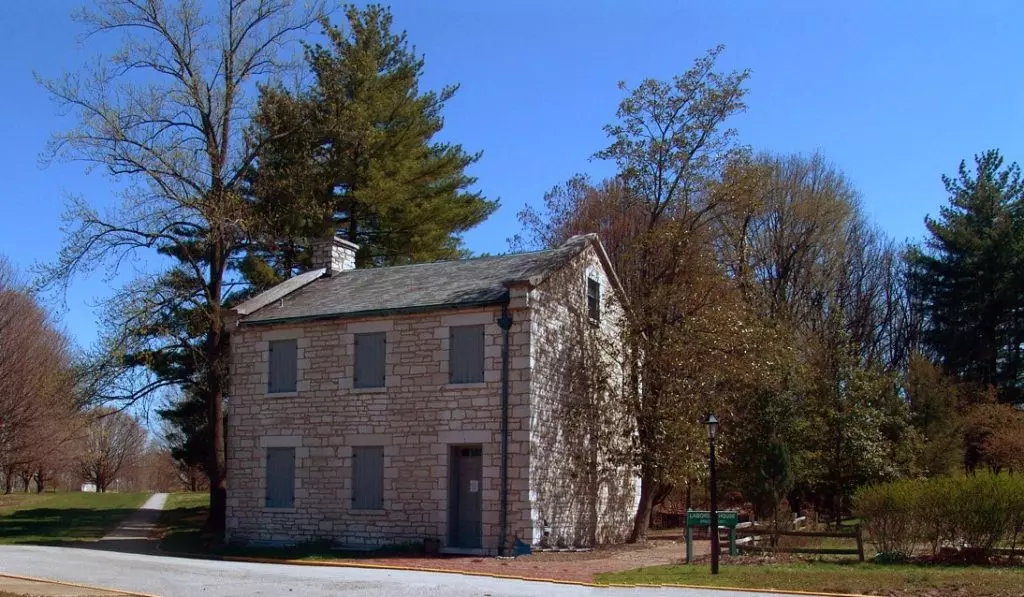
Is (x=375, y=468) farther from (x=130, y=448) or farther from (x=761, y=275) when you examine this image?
(x=130, y=448)

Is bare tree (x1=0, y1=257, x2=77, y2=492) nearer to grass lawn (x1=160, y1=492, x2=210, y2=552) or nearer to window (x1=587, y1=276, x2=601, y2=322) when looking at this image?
grass lawn (x1=160, y1=492, x2=210, y2=552)

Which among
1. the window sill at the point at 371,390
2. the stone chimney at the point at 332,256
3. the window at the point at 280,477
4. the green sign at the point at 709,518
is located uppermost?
the stone chimney at the point at 332,256

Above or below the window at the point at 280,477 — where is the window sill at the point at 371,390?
above

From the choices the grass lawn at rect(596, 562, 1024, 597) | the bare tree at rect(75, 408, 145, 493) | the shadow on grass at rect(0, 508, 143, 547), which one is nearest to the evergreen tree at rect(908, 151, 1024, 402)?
the grass lawn at rect(596, 562, 1024, 597)

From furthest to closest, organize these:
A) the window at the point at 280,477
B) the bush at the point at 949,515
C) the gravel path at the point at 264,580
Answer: the window at the point at 280,477 < the bush at the point at 949,515 < the gravel path at the point at 264,580

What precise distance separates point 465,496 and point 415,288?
17.4ft

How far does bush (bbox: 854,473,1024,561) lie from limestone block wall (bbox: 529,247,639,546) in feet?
22.3

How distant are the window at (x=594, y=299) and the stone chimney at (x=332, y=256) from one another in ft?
24.7

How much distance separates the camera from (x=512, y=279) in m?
20.3

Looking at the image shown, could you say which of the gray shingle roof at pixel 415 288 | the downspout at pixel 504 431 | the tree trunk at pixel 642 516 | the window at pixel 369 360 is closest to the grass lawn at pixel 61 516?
the gray shingle roof at pixel 415 288

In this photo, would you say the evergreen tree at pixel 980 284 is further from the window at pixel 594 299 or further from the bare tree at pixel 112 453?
the bare tree at pixel 112 453

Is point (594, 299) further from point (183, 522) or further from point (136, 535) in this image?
point (183, 522)

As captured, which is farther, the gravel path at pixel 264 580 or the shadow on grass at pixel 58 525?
the shadow on grass at pixel 58 525

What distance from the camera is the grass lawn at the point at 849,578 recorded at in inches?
514
